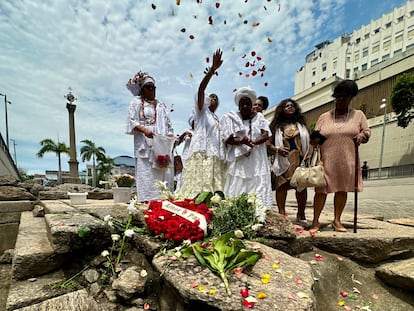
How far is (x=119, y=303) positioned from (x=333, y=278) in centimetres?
157

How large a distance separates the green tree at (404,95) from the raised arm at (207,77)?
77.1 feet

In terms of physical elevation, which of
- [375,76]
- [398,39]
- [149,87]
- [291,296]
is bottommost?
[291,296]

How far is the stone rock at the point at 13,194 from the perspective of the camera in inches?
173

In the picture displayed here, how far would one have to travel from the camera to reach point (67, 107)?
1698cm

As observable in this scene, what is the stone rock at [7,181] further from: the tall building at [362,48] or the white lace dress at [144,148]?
the tall building at [362,48]

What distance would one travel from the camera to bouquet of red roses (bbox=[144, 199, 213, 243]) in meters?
1.68

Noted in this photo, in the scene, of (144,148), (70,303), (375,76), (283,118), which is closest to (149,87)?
(144,148)

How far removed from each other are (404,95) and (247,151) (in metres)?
23.9

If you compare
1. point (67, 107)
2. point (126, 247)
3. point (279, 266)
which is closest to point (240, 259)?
point (279, 266)

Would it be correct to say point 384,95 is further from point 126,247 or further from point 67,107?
point 126,247

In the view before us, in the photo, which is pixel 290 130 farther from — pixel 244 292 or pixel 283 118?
pixel 244 292

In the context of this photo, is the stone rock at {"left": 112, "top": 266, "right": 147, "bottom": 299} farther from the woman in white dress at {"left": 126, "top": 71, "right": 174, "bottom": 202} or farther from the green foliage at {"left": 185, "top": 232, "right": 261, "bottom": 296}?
the woman in white dress at {"left": 126, "top": 71, "right": 174, "bottom": 202}

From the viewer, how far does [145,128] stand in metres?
3.15

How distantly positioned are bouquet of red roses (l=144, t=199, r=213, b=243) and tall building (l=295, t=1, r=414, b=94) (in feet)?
130
